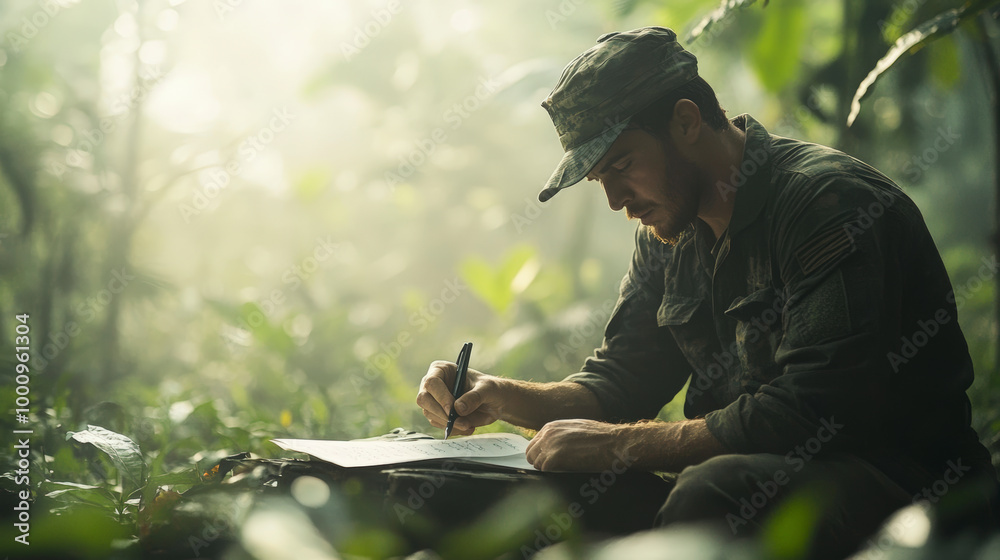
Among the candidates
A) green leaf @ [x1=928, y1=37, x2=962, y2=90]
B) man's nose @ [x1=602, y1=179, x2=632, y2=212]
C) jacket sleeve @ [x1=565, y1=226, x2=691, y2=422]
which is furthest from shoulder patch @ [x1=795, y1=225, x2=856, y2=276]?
green leaf @ [x1=928, y1=37, x2=962, y2=90]

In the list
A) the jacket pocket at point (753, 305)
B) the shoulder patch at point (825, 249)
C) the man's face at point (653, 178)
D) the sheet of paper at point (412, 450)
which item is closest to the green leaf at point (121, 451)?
the sheet of paper at point (412, 450)

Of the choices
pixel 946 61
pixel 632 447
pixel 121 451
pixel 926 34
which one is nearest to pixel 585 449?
pixel 632 447

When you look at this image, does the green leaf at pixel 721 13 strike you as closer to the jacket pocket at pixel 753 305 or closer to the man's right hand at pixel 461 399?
the jacket pocket at pixel 753 305

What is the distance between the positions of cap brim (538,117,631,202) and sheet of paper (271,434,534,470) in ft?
2.06

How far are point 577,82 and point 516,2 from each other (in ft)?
31.3

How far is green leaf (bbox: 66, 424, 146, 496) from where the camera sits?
1.63 m

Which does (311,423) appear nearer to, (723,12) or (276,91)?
(723,12)

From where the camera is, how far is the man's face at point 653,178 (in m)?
1.76

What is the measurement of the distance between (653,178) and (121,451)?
4.76 ft

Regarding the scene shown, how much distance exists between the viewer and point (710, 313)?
6.23 ft

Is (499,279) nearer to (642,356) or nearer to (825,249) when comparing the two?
(642,356)

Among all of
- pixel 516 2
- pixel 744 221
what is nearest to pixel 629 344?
pixel 744 221

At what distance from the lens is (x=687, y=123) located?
1768mm

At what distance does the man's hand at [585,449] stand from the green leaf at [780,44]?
3125 millimetres
